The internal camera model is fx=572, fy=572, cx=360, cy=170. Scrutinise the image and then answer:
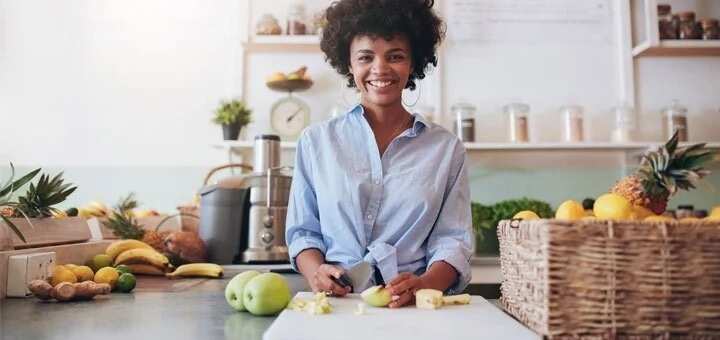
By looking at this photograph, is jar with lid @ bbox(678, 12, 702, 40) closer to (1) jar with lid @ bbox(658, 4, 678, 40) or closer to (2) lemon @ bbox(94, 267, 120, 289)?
(1) jar with lid @ bbox(658, 4, 678, 40)

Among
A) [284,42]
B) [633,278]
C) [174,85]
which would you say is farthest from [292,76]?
[633,278]

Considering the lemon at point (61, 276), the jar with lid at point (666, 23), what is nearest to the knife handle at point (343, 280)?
the lemon at point (61, 276)

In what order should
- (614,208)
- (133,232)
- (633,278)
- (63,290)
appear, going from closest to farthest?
(633,278) < (614,208) < (63,290) < (133,232)

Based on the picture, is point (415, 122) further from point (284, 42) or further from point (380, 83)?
point (284, 42)

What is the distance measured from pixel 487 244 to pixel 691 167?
1.66 meters

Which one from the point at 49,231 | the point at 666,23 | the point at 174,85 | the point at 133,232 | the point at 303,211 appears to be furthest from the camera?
the point at 174,85

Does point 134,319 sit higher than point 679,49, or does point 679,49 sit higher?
point 679,49

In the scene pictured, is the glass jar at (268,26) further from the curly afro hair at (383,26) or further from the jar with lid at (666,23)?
the jar with lid at (666,23)

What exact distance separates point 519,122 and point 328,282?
169cm

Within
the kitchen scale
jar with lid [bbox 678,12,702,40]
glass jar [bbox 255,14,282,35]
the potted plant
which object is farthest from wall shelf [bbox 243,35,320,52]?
jar with lid [bbox 678,12,702,40]

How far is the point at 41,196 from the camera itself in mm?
1062

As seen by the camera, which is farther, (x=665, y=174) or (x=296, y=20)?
(x=296, y=20)

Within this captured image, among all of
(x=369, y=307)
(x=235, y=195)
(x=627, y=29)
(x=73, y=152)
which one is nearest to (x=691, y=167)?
(x=369, y=307)

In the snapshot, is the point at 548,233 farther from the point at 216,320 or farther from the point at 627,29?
the point at 627,29
